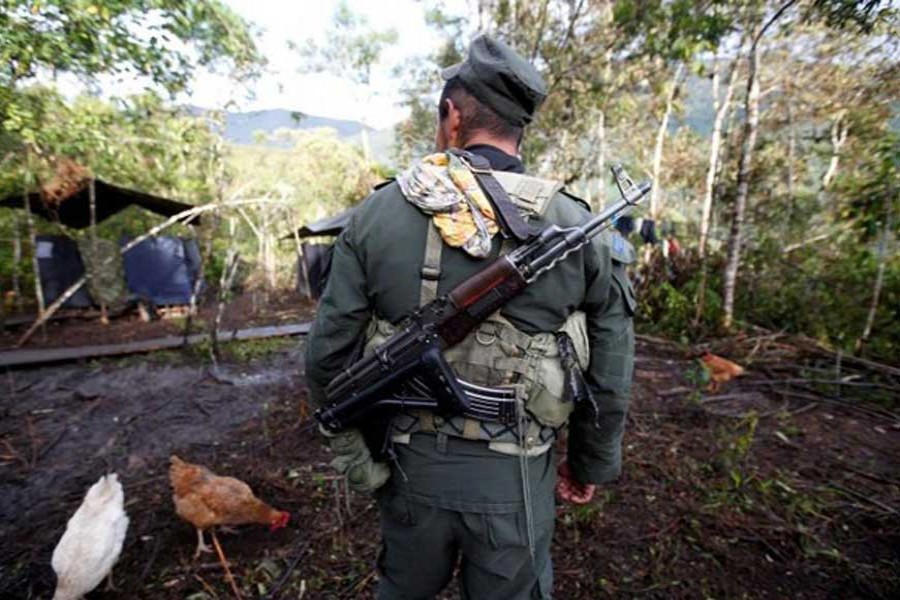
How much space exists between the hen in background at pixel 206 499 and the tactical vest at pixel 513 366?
1677mm

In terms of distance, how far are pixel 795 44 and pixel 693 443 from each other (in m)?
12.4

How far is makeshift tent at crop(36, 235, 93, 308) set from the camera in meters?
8.99

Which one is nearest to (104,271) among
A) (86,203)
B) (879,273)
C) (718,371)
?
(86,203)

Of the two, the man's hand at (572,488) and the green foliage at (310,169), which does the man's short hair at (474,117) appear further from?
the green foliage at (310,169)

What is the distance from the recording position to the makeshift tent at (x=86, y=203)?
7625 mm

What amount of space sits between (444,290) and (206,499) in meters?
2.00

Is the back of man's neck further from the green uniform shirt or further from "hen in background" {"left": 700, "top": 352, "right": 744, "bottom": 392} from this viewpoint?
"hen in background" {"left": 700, "top": 352, "right": 744, "bottom": 392}

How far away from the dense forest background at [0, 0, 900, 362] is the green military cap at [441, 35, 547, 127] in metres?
2.44

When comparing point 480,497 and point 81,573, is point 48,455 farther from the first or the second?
point 480,497

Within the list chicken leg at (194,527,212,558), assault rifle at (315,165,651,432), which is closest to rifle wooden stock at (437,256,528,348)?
assault rifle at (315,165,651,432)

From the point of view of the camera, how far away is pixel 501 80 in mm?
1308

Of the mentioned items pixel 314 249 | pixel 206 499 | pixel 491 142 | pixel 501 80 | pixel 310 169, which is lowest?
pixel 206 499

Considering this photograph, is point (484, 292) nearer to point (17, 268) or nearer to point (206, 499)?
point (206, 499)

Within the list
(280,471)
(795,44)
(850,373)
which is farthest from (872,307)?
(795,44)
